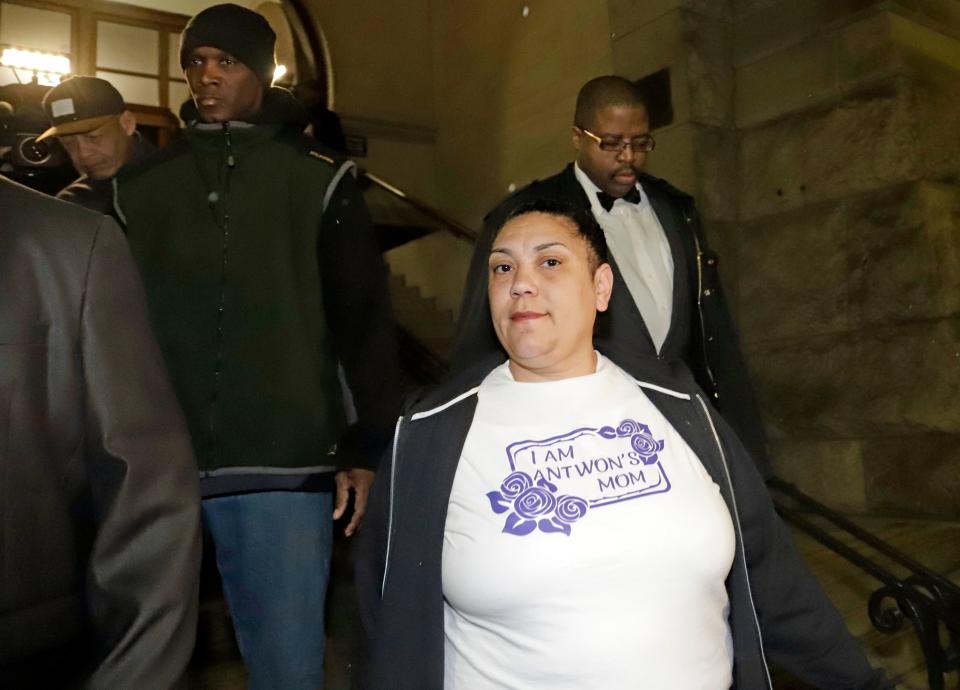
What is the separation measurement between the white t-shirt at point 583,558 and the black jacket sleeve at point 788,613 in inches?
4.5

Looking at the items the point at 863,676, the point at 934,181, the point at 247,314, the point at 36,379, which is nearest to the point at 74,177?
the point at 247,314

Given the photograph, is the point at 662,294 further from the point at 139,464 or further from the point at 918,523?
the point at 918,523

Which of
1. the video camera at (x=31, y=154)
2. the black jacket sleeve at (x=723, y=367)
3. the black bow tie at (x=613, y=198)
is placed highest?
the video camera at (x=31, y=154)

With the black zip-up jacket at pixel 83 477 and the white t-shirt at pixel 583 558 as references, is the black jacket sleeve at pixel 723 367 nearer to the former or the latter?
the white t-shirt at pixel 583 558

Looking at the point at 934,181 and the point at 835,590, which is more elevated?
the point at 934,181

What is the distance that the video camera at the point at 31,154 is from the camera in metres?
3.75

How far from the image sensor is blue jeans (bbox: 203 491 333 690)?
1.80 metres

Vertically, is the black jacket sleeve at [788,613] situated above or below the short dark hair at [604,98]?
below

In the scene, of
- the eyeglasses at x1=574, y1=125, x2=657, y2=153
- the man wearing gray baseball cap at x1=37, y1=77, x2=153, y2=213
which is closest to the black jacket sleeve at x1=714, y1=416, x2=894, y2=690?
the eyeglasses at x1=574, y1=125, x2=657, y2=153

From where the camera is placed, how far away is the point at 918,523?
479 cm

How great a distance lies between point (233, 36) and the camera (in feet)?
6.48

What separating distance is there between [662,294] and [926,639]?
1.43m

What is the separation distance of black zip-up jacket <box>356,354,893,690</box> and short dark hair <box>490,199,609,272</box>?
26cm

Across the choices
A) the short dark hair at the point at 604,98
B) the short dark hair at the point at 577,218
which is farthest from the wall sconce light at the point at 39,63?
the short dark hair at the point at 577,218
